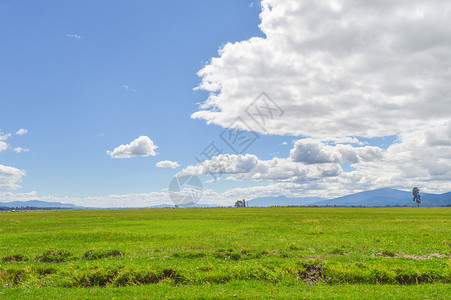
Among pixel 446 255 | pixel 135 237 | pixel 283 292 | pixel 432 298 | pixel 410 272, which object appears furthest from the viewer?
pixel 135 237

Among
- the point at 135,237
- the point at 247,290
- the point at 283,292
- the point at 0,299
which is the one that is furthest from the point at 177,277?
the point at 135,237

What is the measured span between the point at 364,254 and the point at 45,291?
25.0 metres

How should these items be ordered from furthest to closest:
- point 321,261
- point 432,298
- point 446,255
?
point 446,255 < point 321,261 < point 432,298

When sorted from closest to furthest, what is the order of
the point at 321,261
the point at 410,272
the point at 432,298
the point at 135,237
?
the point at 432,298 < the point at 410,272 < the point at 321,261 < the point at 135,237

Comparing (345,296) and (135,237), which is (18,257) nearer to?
(135,237)

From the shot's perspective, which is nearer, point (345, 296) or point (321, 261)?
point (345, 296)

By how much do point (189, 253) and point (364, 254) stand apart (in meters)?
15.7

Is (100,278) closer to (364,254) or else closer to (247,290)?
(247,290)

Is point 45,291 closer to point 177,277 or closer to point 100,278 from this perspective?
point 100,278

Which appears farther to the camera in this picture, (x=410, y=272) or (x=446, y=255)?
(x=446, y=255)

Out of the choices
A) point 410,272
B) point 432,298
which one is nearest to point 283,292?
point 432,298

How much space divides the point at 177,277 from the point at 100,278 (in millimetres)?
5655

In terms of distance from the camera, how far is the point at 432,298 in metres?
16.4

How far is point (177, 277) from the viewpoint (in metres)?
21.0
